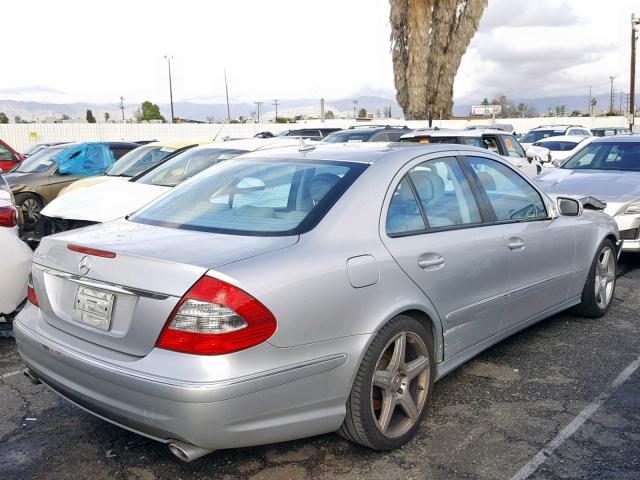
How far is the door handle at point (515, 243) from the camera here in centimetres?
402

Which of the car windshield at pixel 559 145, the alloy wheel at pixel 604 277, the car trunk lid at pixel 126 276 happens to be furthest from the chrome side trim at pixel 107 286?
the car windshield at pixel 559 145

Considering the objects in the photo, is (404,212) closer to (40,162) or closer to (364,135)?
(40,162)

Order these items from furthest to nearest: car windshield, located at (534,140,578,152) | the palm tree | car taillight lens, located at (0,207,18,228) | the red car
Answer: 1. the palm tree
2. car windshield, located at (534,140,578,152)
3. the red car
4. car taillight lens, located at (0,207,18,228)

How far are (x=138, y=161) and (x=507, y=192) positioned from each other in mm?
6663

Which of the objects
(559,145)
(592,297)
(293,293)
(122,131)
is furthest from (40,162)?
(122,131)

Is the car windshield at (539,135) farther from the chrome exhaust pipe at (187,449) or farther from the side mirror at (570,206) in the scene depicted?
the chrome exhaust pipe at (187,449)

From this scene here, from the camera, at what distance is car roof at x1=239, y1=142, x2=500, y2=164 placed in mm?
3611

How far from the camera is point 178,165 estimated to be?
25.5 ft

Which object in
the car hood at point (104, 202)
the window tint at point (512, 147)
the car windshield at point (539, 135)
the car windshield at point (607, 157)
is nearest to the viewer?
the car hood at point (104, 202)

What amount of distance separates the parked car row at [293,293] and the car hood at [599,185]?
313cm

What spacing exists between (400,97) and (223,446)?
111 ft

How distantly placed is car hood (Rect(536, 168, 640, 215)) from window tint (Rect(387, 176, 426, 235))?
440 cm

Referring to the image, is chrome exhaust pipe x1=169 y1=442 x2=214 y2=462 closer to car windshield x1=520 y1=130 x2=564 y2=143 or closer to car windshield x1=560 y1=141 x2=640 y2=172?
car windshield x1=560 y1=141 x2=640 y2=172

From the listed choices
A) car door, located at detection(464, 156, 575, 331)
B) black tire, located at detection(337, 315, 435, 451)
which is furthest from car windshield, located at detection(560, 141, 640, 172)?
black tire, located at detection(337, 315, 435, 451)
